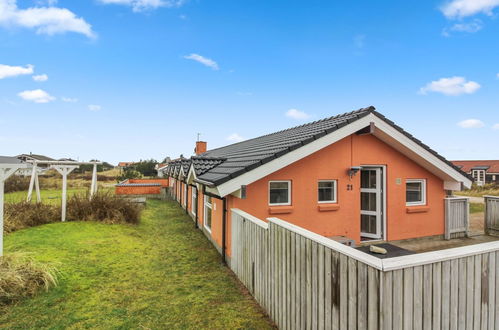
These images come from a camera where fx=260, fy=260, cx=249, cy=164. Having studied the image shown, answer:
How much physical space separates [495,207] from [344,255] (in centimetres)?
1080

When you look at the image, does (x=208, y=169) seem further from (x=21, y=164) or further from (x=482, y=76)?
(x=482, y=76)

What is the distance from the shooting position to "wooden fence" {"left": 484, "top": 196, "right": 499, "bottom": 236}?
9641 mm

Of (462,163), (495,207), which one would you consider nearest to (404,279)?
(495,207)

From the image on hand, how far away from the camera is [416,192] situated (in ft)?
29.2

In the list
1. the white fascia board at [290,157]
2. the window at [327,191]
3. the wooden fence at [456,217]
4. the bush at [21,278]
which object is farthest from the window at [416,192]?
the bush at [21,278]

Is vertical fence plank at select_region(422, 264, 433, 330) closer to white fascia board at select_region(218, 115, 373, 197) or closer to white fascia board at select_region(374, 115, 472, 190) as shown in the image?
white fascia board at select_region(218, 115, 373, 197)

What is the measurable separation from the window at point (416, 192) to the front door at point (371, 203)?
3.67ft

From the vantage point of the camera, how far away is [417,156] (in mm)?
8203

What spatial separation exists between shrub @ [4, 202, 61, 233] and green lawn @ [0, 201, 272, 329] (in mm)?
653

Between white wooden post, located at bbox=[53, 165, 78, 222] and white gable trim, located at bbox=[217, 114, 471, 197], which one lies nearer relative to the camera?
white gable trim, located at bbox=[217, 114, 471, 197]

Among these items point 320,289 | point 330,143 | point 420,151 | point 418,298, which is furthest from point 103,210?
point 420,151

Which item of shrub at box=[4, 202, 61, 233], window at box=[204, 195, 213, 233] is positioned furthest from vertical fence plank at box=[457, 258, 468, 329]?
shrub at box=[4, 202, 61, 233]

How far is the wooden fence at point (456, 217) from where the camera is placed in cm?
905

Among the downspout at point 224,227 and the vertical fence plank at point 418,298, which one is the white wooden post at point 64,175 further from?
the vertical fence plank at point 418,298
